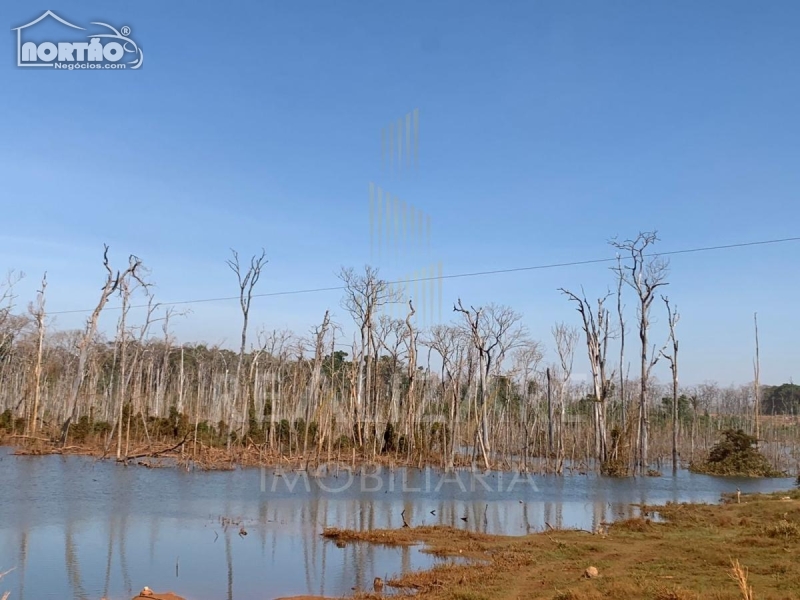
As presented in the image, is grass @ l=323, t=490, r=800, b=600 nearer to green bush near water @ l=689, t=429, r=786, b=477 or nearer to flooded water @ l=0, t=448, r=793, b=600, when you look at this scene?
flooded water @ l=0, t=448, r=793, b=600

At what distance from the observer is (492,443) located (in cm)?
4284

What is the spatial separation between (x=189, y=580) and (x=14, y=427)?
33533 mm

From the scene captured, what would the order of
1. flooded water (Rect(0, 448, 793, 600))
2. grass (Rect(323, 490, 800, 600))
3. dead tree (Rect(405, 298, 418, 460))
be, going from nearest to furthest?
1. grass (Rect(323, 490, 800, 600))
2. flooded water (Rect(0, 448, 793, 600))
3. dead tree (Rect(405, 298, 418, 460))

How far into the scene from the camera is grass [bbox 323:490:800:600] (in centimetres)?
1011

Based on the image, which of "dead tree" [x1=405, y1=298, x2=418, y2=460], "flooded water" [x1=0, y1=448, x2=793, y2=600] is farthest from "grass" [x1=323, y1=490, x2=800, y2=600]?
"dead tree" [x1=405, y1=298, x2=418, y2=460]

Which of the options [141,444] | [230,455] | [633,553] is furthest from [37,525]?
[141,444]

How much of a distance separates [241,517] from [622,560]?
9521 millimetres

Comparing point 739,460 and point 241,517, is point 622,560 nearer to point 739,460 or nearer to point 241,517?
point 241,517

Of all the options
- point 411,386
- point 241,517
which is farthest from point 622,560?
point 411,386

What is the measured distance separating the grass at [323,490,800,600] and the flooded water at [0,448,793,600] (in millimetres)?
1191

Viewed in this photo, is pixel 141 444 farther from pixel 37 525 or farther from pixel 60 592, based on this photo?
pixel 60 592

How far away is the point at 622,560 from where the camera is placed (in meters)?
12.9

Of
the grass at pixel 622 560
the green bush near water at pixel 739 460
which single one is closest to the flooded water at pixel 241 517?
the grass at pixel 622 560

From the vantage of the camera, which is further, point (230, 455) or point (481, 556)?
point (230, 455)
